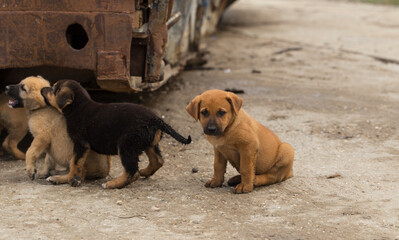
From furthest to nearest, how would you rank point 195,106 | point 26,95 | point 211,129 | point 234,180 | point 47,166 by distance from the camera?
1. point 47,166
2. point 26,95
3. point 234,180
4. point 195,106
5. point 211,129

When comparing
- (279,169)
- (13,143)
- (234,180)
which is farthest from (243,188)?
(13,143)

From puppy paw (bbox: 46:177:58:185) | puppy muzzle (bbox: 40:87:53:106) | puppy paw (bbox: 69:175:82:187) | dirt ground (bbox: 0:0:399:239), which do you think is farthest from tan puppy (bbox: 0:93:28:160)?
puppy paw (bbox: 69:175:82:187)

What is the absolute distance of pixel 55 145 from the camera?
209 inches

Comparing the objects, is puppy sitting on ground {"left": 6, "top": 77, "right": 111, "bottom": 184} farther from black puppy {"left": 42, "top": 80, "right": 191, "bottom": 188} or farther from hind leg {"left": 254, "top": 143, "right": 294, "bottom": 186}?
hind leg {"left": 254, "top": 143, "right": 294, "bottom": 186}

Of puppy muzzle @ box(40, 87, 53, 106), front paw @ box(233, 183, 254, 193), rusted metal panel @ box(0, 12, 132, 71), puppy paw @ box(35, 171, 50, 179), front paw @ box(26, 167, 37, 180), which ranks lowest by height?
puppy paw @ box(35, 171, 50, 179)

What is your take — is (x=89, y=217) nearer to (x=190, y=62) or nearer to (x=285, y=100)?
(x=285, y=100)

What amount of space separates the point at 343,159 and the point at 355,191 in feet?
3.16

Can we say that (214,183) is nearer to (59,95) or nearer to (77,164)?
(77,164)

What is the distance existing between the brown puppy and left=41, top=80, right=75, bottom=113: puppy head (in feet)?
3.32

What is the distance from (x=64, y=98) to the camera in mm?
A: 5090

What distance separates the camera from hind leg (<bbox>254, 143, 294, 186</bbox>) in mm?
5066

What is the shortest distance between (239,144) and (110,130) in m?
1.03

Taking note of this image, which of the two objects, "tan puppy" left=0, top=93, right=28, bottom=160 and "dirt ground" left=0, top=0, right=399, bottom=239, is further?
"tan puppy" left=0, top=93, right=28, bottom=160

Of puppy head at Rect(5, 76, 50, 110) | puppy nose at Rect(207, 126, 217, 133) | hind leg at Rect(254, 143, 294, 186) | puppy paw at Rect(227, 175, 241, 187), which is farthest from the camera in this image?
puppy head at Rect(5, 76, 50, 110)
